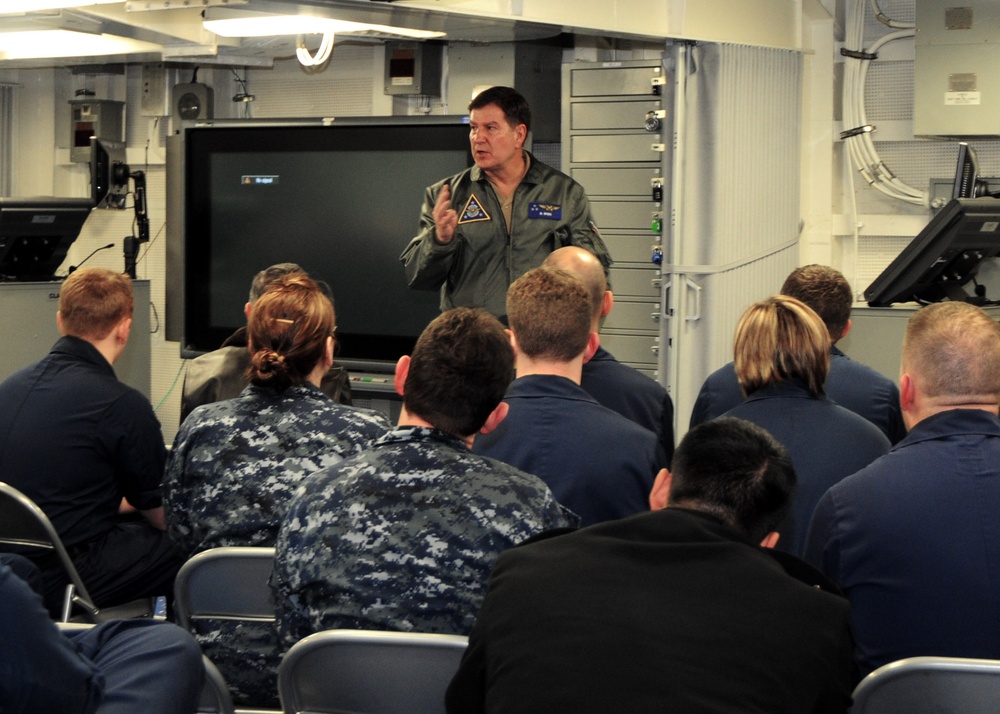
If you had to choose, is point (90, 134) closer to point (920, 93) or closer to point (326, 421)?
point (920, 93)

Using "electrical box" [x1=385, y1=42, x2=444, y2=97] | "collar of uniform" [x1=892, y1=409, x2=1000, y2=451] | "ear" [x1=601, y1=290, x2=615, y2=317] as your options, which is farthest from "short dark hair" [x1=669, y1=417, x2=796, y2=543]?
"electrical box" [x1=385, y1=42, x2=444, y2=97]

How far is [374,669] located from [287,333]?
1.00 meters

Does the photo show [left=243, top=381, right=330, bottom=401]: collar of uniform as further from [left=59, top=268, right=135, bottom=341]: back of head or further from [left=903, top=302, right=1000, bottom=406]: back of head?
[left=903, top=302, right=1000, bottom=406]: back of head

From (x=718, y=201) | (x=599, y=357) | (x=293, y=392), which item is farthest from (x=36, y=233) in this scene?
(x=293, y=392)

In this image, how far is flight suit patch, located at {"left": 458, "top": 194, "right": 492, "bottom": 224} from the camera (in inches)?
170

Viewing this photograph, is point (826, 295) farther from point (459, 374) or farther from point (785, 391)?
point (459, 374)

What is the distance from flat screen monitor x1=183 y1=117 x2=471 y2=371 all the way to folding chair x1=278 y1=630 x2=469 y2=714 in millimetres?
4246

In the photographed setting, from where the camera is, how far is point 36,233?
19.4 feet

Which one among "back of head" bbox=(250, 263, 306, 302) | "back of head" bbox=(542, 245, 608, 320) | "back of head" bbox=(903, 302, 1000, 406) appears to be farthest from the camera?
"back of head" bbox=(250, 263, 306, 302)

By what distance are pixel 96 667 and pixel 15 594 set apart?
0.21m

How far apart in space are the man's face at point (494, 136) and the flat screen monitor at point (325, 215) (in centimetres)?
146

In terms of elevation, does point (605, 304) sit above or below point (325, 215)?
below

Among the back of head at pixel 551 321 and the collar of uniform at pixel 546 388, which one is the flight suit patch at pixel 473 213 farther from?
the collar of uniform at pixel 546 388

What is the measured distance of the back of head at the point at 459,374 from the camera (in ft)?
6.11
